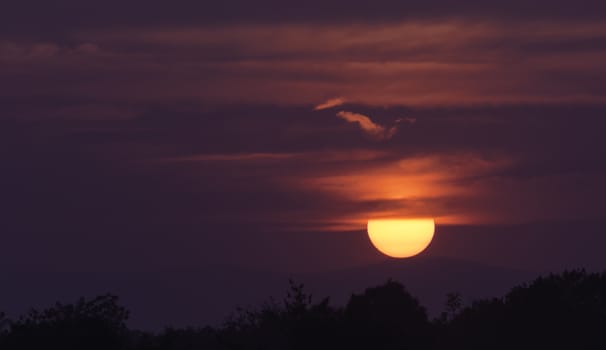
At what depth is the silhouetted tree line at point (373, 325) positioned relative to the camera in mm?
65188

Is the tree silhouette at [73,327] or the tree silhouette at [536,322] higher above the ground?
the tree silhouette at [536,322]

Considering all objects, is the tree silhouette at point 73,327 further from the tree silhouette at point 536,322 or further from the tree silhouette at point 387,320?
the tree silhouette at point 536,322

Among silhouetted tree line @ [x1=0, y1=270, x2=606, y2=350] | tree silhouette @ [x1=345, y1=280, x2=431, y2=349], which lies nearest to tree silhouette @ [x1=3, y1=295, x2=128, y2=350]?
silhouetted tree line @ [x1=0, y1=270, x2=606, y2=350]

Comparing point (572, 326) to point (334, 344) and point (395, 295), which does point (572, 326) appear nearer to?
point (395, 295)

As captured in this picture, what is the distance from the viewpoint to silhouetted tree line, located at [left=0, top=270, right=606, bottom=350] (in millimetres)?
65188

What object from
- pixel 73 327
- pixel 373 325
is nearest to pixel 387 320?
pixel 373 325

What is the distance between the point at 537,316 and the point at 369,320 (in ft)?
59.6

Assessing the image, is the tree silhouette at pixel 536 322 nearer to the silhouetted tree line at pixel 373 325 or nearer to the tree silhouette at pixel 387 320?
the silhouetted tree line at pixel 373 325

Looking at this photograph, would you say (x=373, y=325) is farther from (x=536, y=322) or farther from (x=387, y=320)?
(x=536, y=322)

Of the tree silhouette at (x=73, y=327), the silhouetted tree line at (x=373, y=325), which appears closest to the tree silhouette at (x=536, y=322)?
the silhouetted tree line at (x=373, y=325)

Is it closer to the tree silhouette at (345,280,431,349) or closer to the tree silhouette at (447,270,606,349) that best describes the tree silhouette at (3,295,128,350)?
the tree silhouette at (345,280,431,349)

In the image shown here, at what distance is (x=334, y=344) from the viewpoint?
6500 centimetres

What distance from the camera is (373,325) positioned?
66.2m

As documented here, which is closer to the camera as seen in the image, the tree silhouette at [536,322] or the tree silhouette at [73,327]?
the tree silhouette at [73,327]
